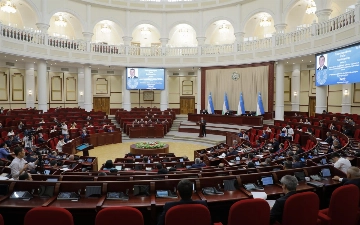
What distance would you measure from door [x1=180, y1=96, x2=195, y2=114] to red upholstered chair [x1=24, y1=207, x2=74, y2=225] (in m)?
23.0

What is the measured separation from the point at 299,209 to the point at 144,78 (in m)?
18.8

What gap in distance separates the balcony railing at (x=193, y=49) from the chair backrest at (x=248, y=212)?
11.9m

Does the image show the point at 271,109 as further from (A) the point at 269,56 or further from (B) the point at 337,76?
(B) the point at 337,76

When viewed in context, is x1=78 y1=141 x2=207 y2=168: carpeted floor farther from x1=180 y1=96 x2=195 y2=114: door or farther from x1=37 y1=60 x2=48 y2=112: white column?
x1=180 y1=96 x2=195 y2=114: door

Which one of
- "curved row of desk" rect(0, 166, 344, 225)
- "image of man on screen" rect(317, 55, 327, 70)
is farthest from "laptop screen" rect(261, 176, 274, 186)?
"image of man on screen" rect(317, 55, 327, 70)

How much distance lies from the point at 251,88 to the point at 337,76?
285 inches

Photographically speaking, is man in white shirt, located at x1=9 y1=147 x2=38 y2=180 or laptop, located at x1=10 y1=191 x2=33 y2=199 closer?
laptop, located at x1=10 y1=191 x2=33 y2=199

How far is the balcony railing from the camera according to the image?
13.2 metres

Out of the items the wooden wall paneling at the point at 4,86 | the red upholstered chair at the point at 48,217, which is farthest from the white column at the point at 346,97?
the wooden wall paneling at the point at 4,86

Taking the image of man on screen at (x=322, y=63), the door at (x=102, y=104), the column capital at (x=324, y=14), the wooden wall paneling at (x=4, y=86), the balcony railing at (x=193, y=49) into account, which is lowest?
the door at (x=102, y=104)

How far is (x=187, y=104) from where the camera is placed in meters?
25.5

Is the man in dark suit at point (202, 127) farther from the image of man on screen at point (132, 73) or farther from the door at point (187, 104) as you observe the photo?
the door at point (187, 104)

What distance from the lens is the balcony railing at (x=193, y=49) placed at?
13211 mm

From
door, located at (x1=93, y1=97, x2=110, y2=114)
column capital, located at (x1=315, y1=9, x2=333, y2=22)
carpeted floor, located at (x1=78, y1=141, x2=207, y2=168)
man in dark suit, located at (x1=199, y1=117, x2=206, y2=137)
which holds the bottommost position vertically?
carpeted floor, located at (x1=78, y1=141, x2=207, y2=168)
